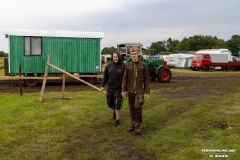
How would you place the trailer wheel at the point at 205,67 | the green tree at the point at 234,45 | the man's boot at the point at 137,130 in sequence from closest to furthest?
the man's boot at the point at 137,130 → the trailer wheel at the point at 205,67 → the green tree at the point at 234,45

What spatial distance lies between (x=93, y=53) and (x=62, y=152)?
11.7 metres

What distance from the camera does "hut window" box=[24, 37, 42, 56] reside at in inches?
608

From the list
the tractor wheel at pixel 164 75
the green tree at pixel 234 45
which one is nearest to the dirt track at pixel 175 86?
the tractor wheel at pixel 164 75

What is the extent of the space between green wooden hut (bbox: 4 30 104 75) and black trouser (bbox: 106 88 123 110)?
9.36 meters

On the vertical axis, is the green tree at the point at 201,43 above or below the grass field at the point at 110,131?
above

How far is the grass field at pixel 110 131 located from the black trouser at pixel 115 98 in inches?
19.4

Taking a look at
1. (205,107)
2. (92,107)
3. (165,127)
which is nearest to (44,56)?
(92,107)

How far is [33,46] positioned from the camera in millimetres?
15586

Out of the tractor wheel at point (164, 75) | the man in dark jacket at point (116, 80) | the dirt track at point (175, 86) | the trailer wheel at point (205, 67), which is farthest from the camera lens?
the trailer wheel at point (205, 67)

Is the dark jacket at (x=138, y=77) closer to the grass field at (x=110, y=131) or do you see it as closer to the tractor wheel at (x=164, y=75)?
the grass field at (x=110, y=131)

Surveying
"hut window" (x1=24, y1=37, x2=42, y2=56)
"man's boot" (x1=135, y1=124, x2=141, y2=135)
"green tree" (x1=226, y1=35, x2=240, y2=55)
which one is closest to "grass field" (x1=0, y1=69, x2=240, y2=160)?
"man's boot" (x1=135, y1=124, x2=141, y2=135)

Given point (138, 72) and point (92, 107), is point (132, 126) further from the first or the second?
point (92, 107)

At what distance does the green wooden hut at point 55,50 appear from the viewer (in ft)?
50.1

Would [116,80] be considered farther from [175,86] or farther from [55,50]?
[55,50]
